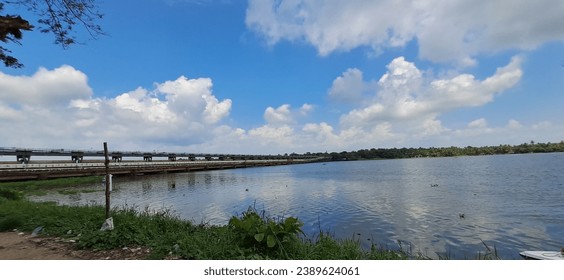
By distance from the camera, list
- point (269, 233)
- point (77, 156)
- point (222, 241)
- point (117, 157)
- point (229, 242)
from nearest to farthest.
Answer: point (269, 233), point (229, 242), point (222, 241), point (77, 156), point (117, 157)

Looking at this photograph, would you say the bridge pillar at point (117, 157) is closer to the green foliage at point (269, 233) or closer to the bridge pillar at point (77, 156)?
the bridge pillar at point (77, 156)

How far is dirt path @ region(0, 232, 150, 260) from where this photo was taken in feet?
22.6

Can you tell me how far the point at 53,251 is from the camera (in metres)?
7.40

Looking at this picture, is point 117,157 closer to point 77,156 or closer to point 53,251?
point 77,156

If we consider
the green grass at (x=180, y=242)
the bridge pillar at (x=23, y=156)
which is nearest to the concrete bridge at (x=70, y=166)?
the bridge pillar at (x=23, y=156)

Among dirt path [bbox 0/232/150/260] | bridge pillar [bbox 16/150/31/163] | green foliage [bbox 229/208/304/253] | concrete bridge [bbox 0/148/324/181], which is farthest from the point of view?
bridge pillar [bbox 16/150/31/163]

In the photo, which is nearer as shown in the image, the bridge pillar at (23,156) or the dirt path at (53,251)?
the dirt path at (53,251)

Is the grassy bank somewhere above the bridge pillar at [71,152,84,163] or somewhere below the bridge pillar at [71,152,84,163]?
below

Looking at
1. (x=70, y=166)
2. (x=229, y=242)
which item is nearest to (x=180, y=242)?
(x=229, y=242)

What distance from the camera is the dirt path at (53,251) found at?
690 cm

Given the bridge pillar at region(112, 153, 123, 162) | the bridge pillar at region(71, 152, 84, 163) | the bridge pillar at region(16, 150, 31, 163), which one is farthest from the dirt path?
the bridge pillar at region(112, 153, 123, 162)

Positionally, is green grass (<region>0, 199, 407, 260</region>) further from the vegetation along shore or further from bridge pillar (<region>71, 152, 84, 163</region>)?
bridge pillar (<region>71, 152, 84, 163</region>)

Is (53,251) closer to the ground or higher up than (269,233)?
closer to the ground
